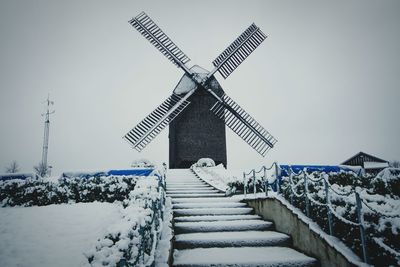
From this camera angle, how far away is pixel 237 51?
19219mm

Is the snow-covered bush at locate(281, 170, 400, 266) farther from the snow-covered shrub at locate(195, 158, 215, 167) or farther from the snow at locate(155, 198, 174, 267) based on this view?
the snow-covered shrub at locate(195, 158, 215, 167)

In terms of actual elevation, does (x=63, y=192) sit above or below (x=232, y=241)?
above

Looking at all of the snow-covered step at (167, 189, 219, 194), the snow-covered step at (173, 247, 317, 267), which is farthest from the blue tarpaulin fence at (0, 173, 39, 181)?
the snow-covered step at (173, 247, 317, 267)

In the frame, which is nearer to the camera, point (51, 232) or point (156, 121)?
point (51, 232)

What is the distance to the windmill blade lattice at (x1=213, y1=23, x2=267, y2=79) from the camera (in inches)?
737

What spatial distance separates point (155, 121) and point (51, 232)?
37.1 ft

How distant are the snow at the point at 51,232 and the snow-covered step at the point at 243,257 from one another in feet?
5.36

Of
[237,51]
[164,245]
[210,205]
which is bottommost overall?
[164,245]

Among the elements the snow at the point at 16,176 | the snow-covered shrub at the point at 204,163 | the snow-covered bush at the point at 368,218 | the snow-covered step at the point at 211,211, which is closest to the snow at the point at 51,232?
the snow-covered step at the point at 211,211

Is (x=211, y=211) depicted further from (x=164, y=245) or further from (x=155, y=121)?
(x=155, y=121)

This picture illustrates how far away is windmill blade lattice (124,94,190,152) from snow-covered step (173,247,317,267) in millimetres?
12582

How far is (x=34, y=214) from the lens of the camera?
766 centimetres

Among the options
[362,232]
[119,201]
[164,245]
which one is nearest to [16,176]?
[119,201]

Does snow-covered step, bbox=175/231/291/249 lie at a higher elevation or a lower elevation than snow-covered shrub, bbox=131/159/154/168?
lower
